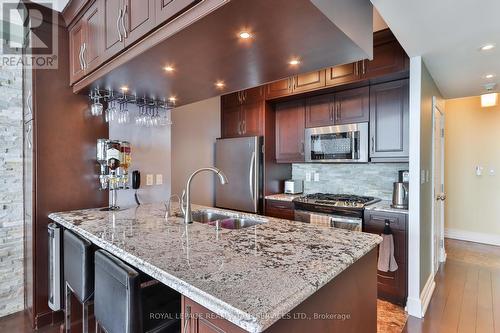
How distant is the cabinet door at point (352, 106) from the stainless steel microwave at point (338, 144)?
77 millimetres

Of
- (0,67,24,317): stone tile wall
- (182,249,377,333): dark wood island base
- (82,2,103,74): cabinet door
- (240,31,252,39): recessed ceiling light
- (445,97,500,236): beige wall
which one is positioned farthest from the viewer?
(445,97,500,236): beige wall

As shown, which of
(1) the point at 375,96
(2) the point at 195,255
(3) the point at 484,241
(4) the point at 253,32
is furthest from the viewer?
(3) the point at 484,241

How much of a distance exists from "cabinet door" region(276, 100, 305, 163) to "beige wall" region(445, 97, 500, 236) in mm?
2966

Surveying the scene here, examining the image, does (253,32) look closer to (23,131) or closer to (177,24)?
(177,24)

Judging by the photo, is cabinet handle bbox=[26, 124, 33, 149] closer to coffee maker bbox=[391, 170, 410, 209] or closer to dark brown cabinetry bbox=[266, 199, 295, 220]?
dark brown cabinetry bbox=[266, 199, 295, 220]

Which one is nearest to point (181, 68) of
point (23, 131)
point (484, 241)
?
point (23, 131)

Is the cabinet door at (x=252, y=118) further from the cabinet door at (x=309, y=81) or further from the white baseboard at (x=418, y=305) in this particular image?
the white baseboard at (x=418, y=305)

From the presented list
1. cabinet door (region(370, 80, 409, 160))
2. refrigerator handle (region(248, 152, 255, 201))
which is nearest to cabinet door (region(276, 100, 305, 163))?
refrigerator handle (region(248, 152, 255, 201))

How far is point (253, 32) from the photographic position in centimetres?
125

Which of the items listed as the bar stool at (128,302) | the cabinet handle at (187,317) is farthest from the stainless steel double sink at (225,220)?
the cabinet handle at (187,317)

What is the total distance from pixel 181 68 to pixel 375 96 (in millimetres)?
2109

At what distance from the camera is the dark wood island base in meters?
0.87

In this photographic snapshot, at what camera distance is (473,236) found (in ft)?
14.6

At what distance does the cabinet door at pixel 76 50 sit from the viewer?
203 cm
